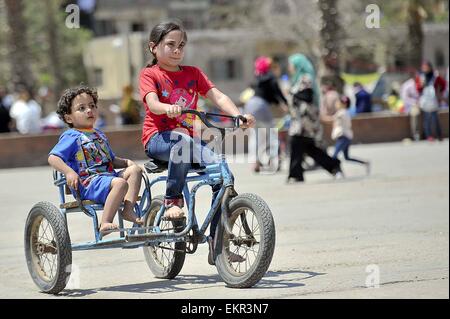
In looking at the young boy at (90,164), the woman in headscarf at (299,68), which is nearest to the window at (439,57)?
the woman in headscarf at (299,68)

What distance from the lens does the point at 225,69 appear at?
225ft

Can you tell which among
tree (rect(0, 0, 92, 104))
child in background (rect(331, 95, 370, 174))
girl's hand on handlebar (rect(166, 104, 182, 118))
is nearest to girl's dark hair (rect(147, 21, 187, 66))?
girl's hand on handlebar (rect(166, 104, 182, 118))

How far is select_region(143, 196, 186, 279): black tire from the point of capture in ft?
25.4

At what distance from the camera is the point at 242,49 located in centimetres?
6712

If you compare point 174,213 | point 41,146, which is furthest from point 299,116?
point 174,213

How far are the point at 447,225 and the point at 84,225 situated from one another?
364cm

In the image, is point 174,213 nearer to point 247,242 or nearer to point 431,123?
point 247,242

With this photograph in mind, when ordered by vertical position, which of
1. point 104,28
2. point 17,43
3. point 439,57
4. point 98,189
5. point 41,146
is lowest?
point 41,146

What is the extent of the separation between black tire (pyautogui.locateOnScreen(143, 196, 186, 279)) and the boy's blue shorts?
442 mm

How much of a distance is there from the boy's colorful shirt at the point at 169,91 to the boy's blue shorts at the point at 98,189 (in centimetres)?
35

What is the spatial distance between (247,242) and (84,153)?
1.21 metres

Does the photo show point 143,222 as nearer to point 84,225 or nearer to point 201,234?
point 201,234

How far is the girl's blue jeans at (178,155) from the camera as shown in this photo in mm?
7328

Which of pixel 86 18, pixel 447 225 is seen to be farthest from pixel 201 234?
pixel 86 18
